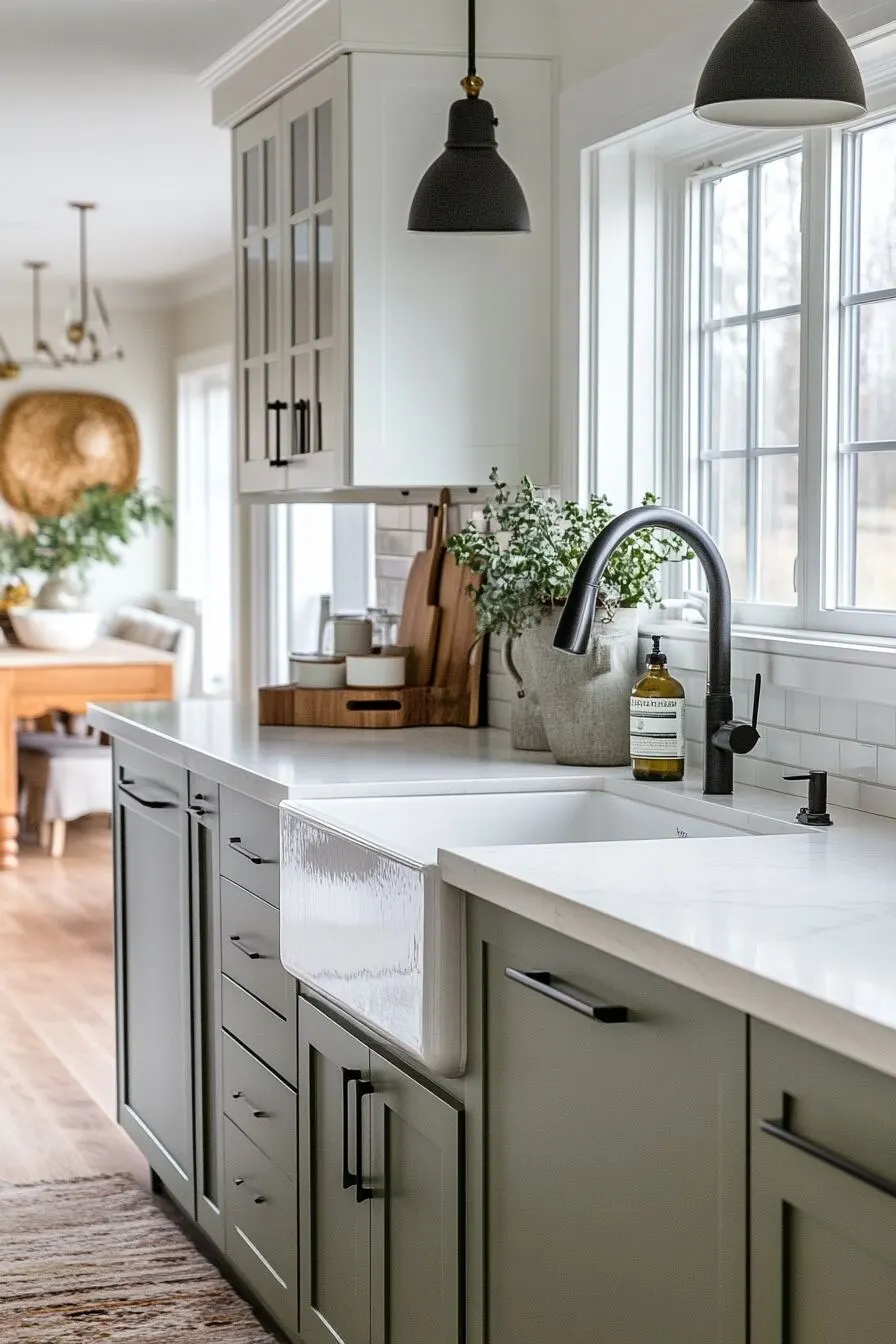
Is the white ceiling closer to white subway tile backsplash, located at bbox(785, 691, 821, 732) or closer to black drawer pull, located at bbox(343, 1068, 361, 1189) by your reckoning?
white subway tile backsplash, located at bbox(785, 691, 821, 732)

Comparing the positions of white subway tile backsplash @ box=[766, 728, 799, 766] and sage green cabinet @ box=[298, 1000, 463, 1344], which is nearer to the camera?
sage green cabinet @ box=[298, 1000, 463, 1344]

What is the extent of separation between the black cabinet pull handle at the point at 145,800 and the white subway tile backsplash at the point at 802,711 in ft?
3.91

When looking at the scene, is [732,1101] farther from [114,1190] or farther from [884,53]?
[114,1190]

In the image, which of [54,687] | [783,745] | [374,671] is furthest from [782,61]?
[54,687]

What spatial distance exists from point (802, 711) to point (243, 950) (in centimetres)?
99

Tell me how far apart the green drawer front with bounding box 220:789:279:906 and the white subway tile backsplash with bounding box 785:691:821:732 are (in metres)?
0.80

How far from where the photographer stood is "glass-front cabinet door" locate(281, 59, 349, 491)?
332 cm

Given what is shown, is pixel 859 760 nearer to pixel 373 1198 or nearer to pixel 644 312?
pixel 373 1198

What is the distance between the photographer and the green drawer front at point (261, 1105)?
2.60 meters

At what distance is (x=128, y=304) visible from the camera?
9.32m

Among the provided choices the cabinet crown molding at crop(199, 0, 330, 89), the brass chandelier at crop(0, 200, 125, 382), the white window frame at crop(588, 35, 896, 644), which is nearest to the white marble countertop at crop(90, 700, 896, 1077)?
the white window frame at crop(588, 35, 896, 644)

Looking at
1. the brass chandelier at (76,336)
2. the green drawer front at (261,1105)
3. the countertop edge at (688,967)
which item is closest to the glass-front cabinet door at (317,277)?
the green drawer front at (261,1105)

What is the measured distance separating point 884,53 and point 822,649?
85 cm

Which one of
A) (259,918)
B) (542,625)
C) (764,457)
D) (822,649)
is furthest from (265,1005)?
(764,457)
